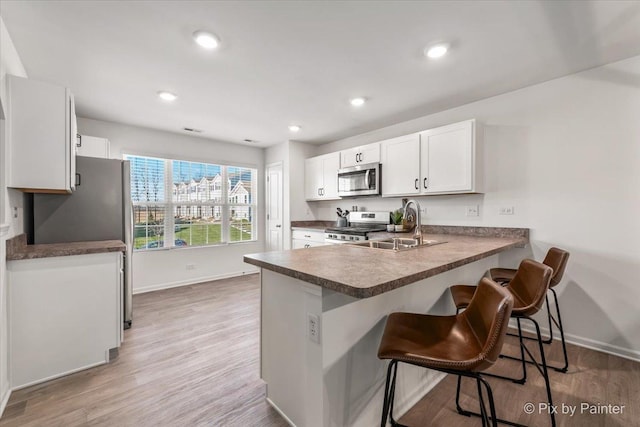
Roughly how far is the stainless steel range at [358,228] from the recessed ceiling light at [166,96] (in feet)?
8.14

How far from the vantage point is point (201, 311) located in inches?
133

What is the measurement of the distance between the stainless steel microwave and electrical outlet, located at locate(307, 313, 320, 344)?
2794mm

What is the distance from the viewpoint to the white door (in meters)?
5.12

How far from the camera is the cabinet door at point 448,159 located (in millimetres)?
2943

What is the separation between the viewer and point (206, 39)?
199cm

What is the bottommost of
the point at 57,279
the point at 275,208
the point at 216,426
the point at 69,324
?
the point at 216,426

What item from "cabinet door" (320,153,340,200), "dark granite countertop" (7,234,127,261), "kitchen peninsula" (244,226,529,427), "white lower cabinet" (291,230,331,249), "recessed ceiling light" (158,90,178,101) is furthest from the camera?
"cabinet door" (320,153,340,200)

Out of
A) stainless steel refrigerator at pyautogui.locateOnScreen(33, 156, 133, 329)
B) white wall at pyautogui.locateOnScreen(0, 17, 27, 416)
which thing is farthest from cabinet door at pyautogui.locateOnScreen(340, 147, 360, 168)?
white wall at pyautogui.locateOnScreen(0, 17, 27, 416)

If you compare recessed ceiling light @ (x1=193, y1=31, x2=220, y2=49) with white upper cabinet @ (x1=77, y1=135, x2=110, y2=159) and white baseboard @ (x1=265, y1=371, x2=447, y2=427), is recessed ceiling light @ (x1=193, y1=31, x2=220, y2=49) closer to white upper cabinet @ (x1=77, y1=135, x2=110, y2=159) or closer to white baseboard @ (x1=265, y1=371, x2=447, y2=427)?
white upper cabinet @ (x1=77, y1=135, x2=110, y2=159)

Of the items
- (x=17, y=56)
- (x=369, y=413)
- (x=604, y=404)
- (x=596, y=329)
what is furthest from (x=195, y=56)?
(x=596, y=329)

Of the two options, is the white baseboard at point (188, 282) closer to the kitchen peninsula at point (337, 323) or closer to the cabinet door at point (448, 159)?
the kitchen peninsula at point (337, 323)

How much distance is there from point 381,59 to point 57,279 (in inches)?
117

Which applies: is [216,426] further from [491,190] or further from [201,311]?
[491,190]

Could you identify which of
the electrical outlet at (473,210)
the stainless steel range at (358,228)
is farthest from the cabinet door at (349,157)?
the electrical outlet at (473,210)
